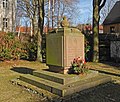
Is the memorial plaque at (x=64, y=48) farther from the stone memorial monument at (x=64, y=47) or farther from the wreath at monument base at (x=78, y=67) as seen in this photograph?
the wreath at monument base at (x=78, y=67)

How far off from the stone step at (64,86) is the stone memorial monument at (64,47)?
0.87 meters

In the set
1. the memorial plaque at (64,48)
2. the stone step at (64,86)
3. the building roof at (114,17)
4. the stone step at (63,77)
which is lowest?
the stone step at (64,86)

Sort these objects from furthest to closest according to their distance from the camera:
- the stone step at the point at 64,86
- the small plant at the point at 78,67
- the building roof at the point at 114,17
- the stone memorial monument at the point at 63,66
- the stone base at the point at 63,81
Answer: the building roof at the point at 114,17, the small plant at the point at 78,67, the stone memorial monument at the point at 63,66, the stone base at the point at 63,81, the stone step at the point at 64,86

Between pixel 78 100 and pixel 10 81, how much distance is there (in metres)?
3.75

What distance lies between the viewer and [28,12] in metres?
36.0

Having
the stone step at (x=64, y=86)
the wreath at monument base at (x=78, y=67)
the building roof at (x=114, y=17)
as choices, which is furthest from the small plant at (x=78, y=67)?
the building roof at (x=114, y=17)

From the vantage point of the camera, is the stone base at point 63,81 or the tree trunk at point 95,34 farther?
the tree trunk at point 95,34

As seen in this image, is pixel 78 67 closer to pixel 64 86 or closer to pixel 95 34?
pixel 64 86

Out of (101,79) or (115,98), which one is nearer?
(115,98)

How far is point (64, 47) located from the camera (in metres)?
8.55

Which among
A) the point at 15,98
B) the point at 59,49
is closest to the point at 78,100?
the point at 15,98

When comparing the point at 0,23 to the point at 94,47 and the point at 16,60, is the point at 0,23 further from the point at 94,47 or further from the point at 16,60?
the point at 94,47

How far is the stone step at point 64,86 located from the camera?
23.4ft

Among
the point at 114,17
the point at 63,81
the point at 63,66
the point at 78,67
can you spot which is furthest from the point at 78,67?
the point at 114,17
